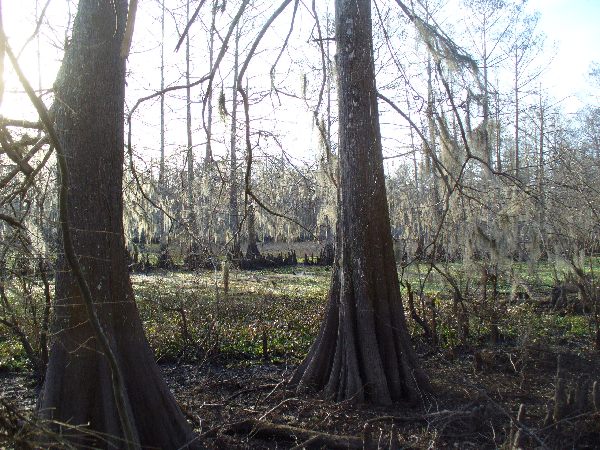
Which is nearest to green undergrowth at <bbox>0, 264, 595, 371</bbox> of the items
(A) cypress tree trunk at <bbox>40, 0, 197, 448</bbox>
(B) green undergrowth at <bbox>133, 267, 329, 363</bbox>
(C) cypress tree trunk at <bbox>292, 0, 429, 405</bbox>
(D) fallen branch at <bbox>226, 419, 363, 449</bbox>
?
(B) green undergrowth at <bbox>133, 267, 329, 363</bbox>

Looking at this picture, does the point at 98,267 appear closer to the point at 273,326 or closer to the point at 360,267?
the point at 360,267

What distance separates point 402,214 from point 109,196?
28.7ft

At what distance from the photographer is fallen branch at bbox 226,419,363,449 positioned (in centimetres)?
494

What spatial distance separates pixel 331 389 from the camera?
631cm

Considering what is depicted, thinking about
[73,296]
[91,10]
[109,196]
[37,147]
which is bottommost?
[73,296]

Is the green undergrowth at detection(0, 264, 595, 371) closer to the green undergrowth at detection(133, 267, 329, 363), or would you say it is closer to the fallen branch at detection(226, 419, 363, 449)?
the green undergrowth at detection(133, 267, 329, 363)

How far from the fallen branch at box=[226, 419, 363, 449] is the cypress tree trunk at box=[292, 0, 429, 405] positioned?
1.02m

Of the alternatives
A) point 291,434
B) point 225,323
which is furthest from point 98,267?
point 225,323

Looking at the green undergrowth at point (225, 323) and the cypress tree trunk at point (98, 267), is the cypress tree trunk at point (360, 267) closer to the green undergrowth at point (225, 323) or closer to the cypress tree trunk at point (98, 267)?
the green undergrowth at point (225, 323)

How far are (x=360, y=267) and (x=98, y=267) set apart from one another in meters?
2.97

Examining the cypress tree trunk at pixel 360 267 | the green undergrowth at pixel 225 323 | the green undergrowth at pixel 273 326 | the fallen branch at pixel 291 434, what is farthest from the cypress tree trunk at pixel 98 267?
the green undergrowth at pixel 273 326

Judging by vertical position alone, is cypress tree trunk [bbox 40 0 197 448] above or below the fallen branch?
above

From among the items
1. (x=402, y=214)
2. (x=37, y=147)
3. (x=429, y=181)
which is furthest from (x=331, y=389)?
(x=402, y=214)

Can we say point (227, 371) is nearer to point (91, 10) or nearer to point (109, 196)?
point (109, 196)
